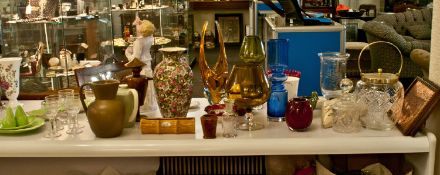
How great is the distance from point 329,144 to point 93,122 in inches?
32.6

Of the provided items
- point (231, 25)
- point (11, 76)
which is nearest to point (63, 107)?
point (11, 76)

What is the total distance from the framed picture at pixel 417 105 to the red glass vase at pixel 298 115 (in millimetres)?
327

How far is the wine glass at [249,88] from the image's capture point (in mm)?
1901

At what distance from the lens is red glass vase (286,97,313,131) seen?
1825 mm

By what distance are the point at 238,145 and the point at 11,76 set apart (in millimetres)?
1141

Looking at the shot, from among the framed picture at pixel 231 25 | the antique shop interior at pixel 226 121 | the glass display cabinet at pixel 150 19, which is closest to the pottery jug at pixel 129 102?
the antique shop interior at pixel 226 121

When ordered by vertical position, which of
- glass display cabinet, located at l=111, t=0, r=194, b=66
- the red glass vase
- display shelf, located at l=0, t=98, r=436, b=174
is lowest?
display shelf, located at l=0, t=98, r=436, b=174

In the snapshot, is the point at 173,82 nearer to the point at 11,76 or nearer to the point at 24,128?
the point at 24,128

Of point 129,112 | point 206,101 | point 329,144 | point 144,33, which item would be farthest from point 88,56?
point 329,144

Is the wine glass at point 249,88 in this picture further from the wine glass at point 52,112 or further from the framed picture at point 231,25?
the framed picture at point 231,25

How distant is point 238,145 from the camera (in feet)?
5.79

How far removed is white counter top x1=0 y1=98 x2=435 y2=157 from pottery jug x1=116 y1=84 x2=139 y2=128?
0.10 meters

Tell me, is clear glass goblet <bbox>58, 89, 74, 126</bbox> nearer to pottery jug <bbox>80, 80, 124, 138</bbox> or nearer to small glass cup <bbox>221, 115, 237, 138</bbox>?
pottery jug <bbox>80, 80, 124, 138</bbox>

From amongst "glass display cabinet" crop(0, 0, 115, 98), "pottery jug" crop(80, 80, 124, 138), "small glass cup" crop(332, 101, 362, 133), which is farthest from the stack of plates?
"glass display cabinet" crop(0, 0, 115, 98)
